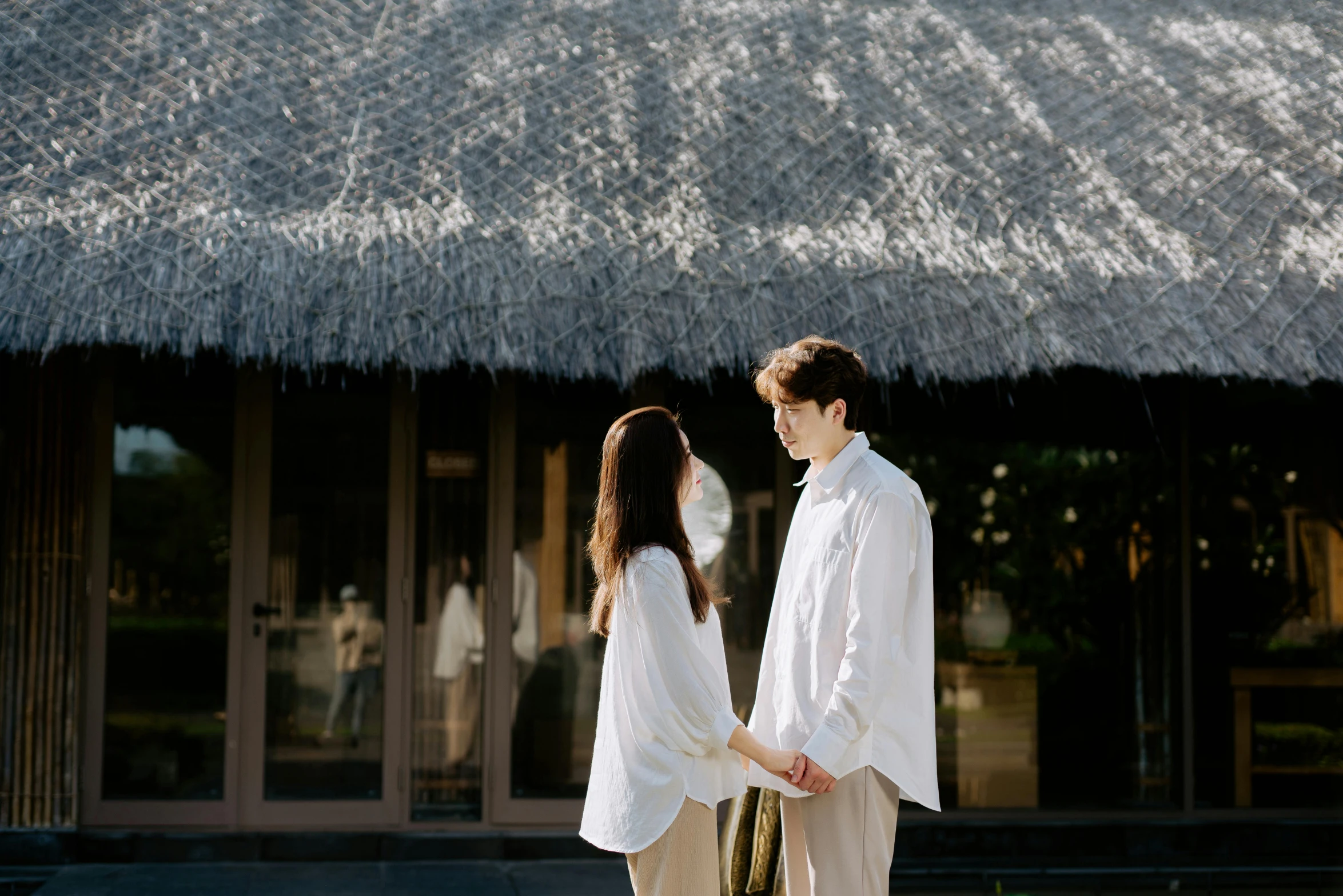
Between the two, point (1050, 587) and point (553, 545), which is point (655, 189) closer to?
point (553, 545)

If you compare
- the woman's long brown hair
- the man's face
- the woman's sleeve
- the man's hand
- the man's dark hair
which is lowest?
the man's hand

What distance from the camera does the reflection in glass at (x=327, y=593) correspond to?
5.51 metres

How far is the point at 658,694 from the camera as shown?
8.18ft

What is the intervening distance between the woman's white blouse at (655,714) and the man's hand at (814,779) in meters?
0.16

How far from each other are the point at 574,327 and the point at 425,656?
1.80m

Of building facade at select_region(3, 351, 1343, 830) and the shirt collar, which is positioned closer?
the shirt collar

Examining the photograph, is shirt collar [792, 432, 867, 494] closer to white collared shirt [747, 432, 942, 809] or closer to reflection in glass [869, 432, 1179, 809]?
white collared shirt [747, 432, 942, 809]

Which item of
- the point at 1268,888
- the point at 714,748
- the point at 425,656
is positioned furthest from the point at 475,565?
the point at 1268,888

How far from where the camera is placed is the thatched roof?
15.6 ft

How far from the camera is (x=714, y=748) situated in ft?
8.41

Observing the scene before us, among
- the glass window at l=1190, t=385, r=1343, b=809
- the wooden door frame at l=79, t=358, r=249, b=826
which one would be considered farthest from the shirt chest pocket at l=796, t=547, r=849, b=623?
the glass window at l=1190, t=385, r=1343, b=809

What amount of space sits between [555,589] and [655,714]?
10.6ft

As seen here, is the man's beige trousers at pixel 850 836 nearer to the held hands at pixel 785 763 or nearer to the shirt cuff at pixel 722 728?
the held hands at pixel 785 763

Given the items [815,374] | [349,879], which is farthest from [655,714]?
[349,879]
